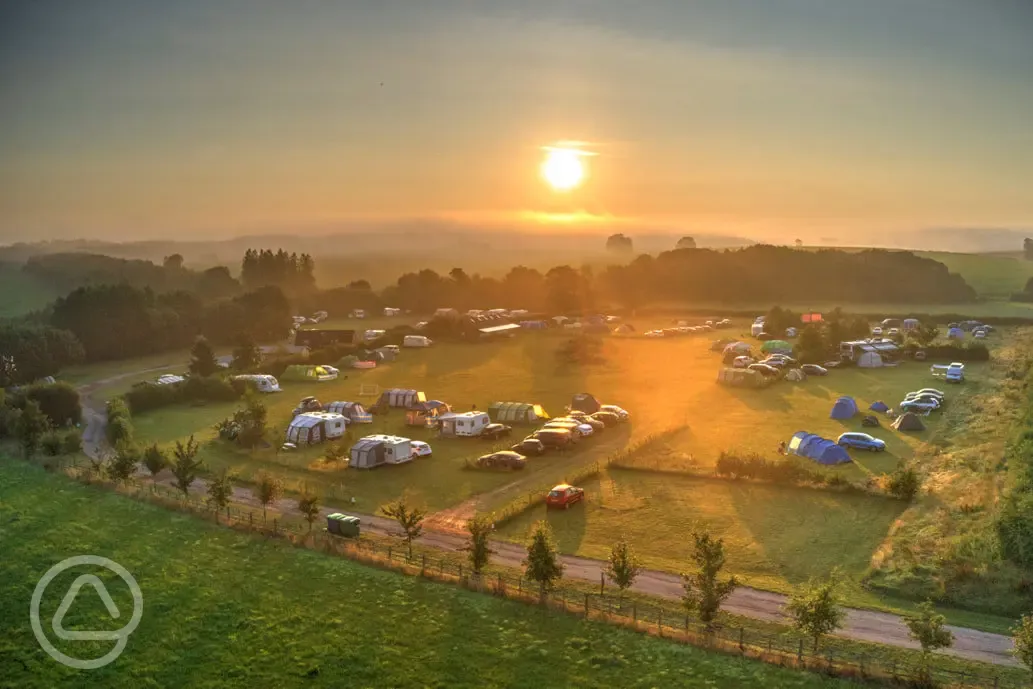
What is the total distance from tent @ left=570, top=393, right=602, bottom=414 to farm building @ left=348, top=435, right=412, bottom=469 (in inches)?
454

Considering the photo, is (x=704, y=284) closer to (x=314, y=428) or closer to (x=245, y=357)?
(x=245, y=357)

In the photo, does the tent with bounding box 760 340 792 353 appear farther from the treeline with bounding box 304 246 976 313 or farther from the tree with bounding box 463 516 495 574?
the tree with bounding box 463 516 495 574

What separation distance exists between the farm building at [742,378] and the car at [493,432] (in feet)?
57.2

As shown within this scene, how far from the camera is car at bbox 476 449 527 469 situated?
30.1m

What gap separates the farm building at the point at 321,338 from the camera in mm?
64438

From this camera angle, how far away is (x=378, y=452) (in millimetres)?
30859

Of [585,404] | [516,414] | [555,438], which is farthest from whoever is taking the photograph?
[585,404]

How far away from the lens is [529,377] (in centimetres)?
5009

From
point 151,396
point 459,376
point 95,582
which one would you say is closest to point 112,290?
point 151,396

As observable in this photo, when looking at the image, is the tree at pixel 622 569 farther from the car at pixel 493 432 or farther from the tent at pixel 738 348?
the tent at pixel 738 348

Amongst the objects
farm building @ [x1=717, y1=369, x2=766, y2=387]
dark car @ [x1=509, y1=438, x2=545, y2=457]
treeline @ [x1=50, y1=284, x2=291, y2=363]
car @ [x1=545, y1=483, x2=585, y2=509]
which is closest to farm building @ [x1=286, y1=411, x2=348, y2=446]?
dark car @ [x1=509, y1=438, x2=545, y2=457]

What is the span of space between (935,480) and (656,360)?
2942cm

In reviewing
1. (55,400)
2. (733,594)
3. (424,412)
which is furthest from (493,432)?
(55,400)

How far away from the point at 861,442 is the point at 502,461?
623 inches
